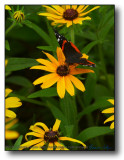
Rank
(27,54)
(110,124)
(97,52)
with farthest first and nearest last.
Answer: (97,52) → (27,54) → (110,124)

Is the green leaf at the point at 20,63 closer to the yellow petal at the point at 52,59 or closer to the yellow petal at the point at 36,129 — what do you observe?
the yellow petal at the point at 52,59

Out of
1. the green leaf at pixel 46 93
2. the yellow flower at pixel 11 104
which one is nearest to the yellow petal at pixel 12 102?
the yellow flower at pixel 11 104

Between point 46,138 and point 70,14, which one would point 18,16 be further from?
point 46,138

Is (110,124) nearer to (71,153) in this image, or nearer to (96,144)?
(96,144)

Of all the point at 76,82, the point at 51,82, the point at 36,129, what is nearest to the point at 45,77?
the point at 51,82

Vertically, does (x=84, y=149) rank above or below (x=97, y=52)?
below

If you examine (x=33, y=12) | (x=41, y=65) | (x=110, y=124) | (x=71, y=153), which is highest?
(x=33, y=12)
